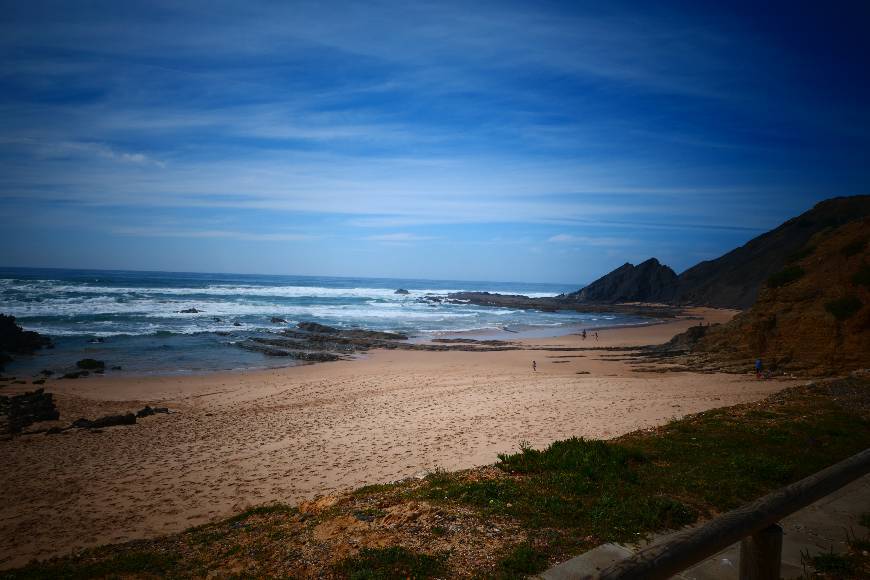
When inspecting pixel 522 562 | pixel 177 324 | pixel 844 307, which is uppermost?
pixel 844 307

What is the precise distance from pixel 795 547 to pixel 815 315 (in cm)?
1746

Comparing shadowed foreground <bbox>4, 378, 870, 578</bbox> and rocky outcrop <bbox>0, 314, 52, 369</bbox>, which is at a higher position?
shadowed foreground <bbox>4, 378, 870, 578</bbox>

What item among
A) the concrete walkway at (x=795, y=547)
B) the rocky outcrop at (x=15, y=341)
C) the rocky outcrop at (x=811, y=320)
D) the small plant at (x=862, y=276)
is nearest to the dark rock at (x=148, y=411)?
the concrete walkway at (x=795, y=547)

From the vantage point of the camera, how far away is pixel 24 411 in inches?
591

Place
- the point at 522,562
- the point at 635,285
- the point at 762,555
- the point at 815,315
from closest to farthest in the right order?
the point at 762,555, the point at 522,562, the point at 815,315, the point at 635,285

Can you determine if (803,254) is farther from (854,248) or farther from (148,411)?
(148,411)

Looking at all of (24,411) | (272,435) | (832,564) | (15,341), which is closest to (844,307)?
(832,564)

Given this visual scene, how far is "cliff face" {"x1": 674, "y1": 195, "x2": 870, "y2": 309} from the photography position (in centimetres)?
6031

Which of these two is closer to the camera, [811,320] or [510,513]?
[510,513]

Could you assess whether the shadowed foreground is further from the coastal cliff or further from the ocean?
the coastal cliff

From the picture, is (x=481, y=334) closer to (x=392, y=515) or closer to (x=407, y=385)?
(x=407, y=385)

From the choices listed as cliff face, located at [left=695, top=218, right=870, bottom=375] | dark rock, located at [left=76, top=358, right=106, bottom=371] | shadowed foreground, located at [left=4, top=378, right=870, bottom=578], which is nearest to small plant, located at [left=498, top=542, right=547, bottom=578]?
shadowed foreground, located at [left=4, top=378, right=870, bottom=578]

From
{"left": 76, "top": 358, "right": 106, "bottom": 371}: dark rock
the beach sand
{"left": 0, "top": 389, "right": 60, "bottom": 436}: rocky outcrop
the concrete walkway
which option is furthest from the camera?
{"left": 76, "top": 358, "right": 106, "bottom": 371}: dark rock

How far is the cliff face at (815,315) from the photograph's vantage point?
16.1 meters
